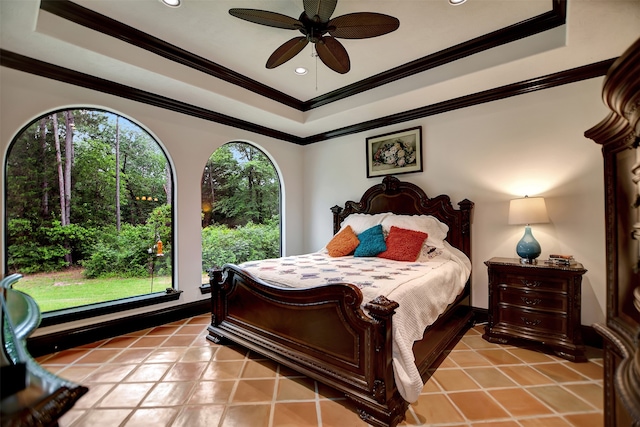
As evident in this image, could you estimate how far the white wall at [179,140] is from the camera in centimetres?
234

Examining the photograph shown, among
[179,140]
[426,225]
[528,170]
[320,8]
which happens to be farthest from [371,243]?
[179,140]

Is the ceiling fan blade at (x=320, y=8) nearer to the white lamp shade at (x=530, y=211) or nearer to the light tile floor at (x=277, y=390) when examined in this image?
the white lamp shade at (x=530, y=211)

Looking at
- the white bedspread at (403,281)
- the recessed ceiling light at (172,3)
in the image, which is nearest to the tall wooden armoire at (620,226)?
the white bedspread at (403,281)

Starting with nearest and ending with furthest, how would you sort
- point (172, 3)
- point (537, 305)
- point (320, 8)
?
1. point (320, 8)
2. point (172, 3)
3. point (537, 305)

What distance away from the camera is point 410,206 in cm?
361

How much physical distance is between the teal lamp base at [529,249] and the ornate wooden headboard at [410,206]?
1.90 ft

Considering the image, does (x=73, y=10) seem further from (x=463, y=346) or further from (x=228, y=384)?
(x=463, y=346)

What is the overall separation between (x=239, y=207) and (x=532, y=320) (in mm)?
3814

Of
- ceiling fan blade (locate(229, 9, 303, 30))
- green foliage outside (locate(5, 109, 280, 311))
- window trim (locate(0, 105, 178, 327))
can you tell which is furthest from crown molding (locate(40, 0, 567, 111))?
ceiling fan blade (locate(229, 9, 303, 30))

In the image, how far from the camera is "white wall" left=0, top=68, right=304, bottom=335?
2.34m

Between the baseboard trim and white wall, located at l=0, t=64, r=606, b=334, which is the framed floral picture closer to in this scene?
white wall, located at l=0, t=64, r=606, b=334

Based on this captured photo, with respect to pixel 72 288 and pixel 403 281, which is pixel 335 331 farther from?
pixel 72 288

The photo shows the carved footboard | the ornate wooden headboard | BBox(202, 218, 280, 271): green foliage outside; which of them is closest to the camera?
the carved footboard

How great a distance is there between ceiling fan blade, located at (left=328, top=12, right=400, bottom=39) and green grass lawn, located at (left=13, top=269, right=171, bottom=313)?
10.8ft
